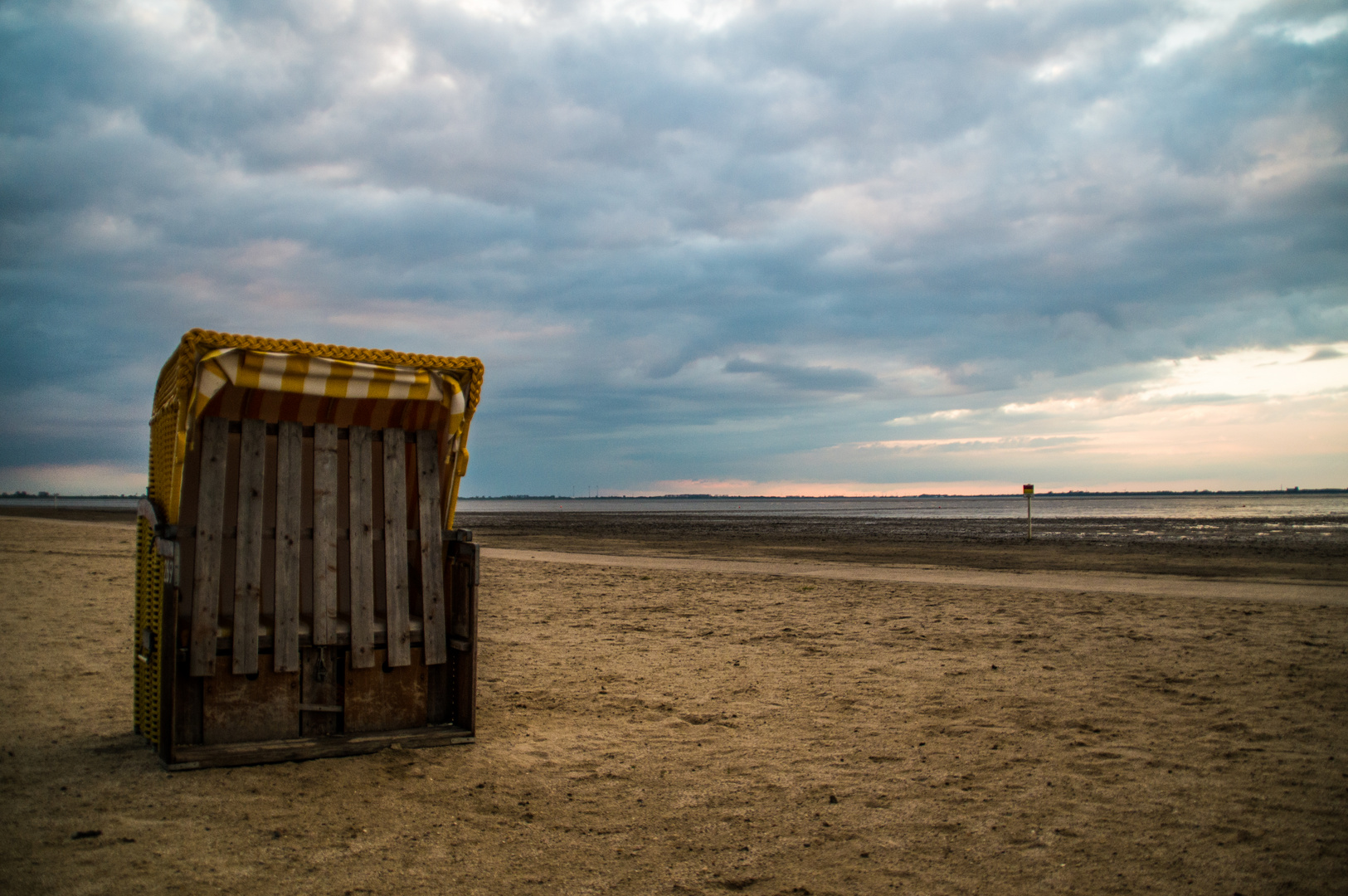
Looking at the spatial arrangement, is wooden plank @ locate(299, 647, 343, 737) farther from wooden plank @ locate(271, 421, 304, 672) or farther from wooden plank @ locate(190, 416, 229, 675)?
wooden plank @ locate(190, 416, 229, 675)

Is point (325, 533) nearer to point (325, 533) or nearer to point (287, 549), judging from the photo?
point (325, 533)

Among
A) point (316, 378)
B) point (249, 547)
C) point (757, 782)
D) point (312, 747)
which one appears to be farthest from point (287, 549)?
point (757, 782)

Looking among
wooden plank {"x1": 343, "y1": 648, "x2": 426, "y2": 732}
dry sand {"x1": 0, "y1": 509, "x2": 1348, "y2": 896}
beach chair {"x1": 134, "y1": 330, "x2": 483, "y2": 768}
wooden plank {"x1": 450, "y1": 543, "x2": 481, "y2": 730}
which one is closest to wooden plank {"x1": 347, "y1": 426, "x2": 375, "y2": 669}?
beach chair {"x1": 134, "y1": 330, "x2": 483, "y2": 768}

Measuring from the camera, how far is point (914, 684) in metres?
7.05

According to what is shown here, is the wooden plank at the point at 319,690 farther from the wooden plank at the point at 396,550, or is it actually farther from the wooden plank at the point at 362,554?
the wooden plank at the point at 396,550

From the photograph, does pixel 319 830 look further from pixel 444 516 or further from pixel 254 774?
pixel 444 516

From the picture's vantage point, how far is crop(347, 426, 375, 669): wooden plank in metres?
4.89

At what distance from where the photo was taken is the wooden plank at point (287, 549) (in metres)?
4.70

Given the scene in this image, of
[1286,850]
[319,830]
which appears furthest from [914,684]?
[319,830]

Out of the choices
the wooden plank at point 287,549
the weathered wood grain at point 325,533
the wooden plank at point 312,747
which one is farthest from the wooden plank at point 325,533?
the wooden plank at point 312,747

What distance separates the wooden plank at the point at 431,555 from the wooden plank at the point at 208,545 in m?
1.14

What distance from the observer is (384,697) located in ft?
16.8

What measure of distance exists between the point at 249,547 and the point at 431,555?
1.06 meters

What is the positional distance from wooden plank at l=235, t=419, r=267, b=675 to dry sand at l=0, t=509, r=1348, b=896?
0.73 m
